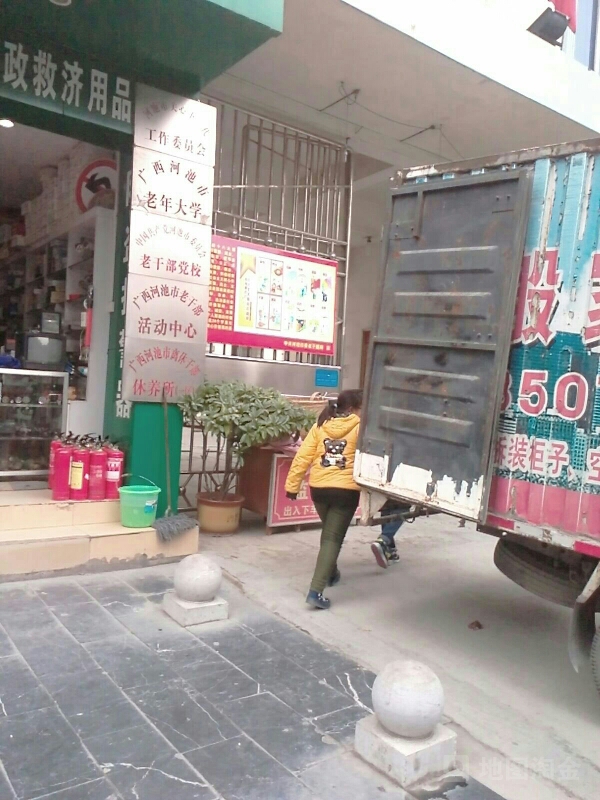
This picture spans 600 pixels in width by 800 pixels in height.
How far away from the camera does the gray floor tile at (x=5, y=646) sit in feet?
11.2

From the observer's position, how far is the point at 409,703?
2547 mm

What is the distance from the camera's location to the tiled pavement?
2.46 meters

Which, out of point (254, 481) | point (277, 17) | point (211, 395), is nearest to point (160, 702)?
point (211, 395)

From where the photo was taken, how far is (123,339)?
5344 millimetres

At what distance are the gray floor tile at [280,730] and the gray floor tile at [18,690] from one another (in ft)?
2.86

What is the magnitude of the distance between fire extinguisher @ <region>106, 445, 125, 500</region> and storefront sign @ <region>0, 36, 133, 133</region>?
268 centimetres

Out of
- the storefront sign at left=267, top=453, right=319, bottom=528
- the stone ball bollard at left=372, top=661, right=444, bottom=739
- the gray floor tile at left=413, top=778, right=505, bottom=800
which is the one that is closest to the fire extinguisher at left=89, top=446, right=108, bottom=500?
the storefront sign at left=267, top=453, right=319, bottom=528

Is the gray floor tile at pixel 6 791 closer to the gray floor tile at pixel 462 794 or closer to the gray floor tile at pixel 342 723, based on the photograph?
the gray floor tile at pixel 342 723

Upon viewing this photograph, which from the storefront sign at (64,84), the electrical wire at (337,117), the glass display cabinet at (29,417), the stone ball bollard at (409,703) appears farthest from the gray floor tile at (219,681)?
the electrical wire at (337,117)

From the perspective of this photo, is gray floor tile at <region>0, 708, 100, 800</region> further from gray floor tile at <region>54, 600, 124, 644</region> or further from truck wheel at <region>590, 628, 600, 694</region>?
truck wheel at <region>590, 628, 600, 694</region>

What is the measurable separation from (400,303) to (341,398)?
2.98ft

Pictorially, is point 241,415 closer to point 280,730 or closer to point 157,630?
point 157,630

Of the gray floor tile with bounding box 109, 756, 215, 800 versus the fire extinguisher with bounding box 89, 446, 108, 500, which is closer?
the gray floor tile with bounding box 109, 756, 215, 800

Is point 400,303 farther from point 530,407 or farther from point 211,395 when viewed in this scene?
point 211,395
